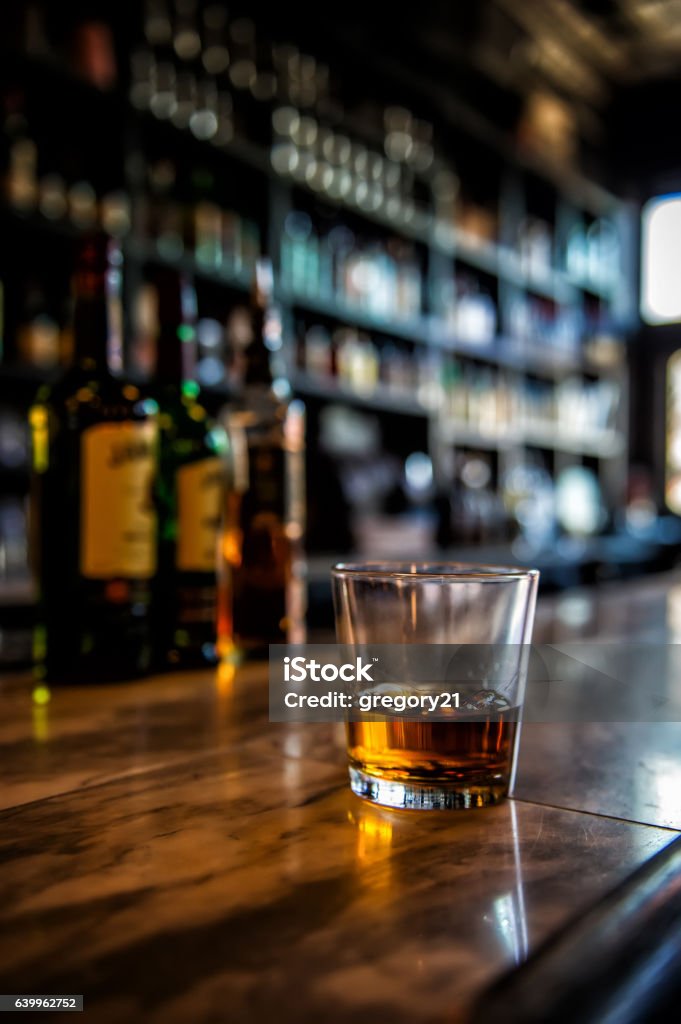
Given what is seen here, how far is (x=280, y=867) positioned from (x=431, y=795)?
97 millimetres

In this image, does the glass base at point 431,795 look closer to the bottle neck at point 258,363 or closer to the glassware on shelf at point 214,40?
the bottle neck at point 258,363

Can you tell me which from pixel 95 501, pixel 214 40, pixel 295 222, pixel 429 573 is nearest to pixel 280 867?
pixel 429 573

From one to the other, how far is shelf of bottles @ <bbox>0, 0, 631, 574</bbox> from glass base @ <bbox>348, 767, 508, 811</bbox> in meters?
1.41

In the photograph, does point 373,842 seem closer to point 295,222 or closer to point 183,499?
point 183,499

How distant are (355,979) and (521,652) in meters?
0.21

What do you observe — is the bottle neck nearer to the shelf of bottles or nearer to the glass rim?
the glass rim

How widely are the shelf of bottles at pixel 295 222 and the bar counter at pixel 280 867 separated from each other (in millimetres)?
Result: 1324

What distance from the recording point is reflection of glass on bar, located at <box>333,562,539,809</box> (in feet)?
1.31

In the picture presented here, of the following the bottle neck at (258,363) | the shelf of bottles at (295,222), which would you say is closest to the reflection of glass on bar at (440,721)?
the bottle neck at (258,363)

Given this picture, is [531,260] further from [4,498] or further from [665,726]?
[665,726]

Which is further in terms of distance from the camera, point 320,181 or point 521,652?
point 320,181

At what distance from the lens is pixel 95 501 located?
71 centimetres

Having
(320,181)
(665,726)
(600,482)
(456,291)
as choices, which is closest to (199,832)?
(665,726)

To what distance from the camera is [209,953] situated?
254 mm
